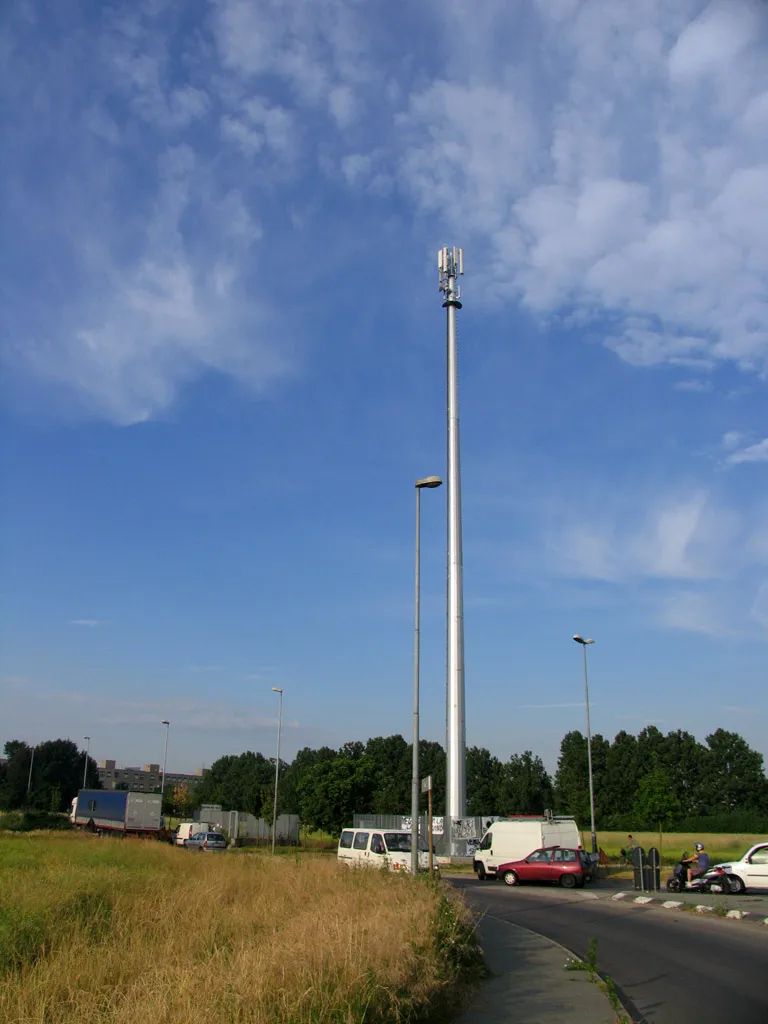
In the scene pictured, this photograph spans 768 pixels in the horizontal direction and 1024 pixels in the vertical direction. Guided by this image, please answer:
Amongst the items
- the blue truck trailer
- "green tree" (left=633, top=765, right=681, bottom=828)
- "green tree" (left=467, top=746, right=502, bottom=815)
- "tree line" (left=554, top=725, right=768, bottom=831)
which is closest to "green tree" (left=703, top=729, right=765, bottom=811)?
"tree line" (left=554, top=725, right=768, bottom=831)

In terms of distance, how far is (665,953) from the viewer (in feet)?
42.8

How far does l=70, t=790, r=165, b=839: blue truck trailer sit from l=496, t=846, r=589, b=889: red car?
28.3m

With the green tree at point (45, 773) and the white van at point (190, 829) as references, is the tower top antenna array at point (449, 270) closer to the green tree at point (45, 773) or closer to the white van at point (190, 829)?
the white van at point (190, 829)

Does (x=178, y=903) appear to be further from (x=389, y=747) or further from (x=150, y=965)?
(x=389, y=747)

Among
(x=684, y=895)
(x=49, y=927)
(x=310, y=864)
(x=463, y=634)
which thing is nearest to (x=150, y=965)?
(x=49, y=927)

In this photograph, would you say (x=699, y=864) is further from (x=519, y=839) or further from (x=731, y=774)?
(x=731, y=774)

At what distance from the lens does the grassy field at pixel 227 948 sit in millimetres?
6438

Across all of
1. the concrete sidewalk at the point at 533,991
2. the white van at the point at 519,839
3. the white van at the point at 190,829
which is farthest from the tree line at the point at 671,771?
the concrete sidewalk at the point at 533,991

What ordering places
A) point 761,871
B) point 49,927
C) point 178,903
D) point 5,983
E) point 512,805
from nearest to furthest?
point 5,983 < point 49,927 < point 178,903 < point 761,871 < point 512,805

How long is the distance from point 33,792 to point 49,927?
101 m

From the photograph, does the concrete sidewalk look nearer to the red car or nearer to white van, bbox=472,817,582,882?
the red car

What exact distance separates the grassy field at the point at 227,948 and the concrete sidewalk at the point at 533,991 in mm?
386

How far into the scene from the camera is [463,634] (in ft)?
147

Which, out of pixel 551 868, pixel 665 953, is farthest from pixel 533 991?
pixel 551 868
